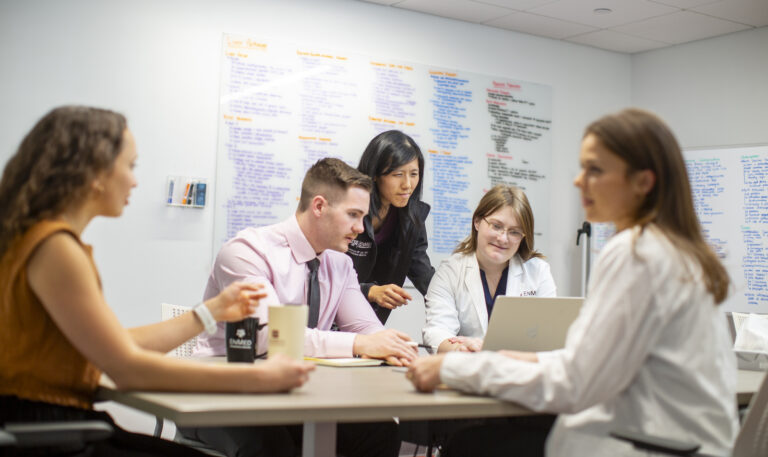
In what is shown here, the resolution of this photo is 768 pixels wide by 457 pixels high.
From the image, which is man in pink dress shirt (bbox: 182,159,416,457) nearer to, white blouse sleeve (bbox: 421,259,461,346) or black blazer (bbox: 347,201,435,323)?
white blouse sleeve (bbox: 421,259,461,346)

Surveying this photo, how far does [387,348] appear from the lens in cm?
207

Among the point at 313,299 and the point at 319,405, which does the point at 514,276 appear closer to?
the point at 313,299

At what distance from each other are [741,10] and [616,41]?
91 centimetres

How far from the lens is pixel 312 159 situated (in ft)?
14.3

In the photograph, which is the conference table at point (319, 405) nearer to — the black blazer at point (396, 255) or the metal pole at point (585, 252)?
the black blazer at point (396, 255)

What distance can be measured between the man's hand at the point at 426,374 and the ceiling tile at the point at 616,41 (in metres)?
4.16

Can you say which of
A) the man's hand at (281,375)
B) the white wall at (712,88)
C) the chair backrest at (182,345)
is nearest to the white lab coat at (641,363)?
the man's hand at (281,375)

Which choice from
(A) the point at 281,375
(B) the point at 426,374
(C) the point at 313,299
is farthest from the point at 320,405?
(C) the point at 313,299

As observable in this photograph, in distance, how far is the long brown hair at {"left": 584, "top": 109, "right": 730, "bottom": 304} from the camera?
145 centimetres

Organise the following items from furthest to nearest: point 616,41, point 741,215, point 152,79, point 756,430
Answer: point 616,41
point 741,215
point 152,79
point 756,430

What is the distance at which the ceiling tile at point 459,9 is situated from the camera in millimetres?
4582

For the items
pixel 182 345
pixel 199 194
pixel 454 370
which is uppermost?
pixel 199 194

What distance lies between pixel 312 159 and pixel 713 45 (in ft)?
9.72

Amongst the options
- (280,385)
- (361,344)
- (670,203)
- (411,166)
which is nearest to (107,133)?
(280,385)
